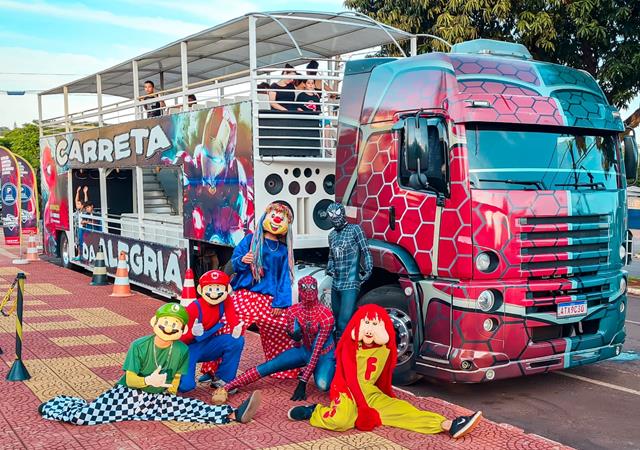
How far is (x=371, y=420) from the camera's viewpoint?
550cm

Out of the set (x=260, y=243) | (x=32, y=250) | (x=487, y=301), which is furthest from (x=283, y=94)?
(x=32, y=250)

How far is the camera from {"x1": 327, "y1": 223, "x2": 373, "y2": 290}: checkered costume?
22.7 ft

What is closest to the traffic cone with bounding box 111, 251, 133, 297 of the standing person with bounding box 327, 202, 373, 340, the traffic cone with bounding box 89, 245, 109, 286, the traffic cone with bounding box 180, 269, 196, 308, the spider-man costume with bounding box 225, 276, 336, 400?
the traffic cone with bounding box 89, 245, 109, 286

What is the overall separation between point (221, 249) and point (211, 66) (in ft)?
16.9

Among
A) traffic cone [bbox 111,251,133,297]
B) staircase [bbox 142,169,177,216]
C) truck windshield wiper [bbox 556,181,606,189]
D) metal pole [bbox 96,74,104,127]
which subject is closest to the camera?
truck windshield wiper [bbox 556,181,606,189]

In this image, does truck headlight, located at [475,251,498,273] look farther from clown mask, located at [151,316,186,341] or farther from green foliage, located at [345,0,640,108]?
green foliage, located at [345,0,640,108]

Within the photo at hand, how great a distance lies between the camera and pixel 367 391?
5.65m

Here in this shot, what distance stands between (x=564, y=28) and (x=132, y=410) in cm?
1250

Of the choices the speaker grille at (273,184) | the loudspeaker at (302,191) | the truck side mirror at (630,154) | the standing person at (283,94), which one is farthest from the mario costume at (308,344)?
the truck side mirror at (630,154)

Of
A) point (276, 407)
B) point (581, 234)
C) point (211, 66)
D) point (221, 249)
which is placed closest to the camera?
point (276, 407)

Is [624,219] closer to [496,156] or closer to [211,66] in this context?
[496,156]

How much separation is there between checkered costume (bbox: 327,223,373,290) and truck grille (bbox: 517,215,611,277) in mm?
1480

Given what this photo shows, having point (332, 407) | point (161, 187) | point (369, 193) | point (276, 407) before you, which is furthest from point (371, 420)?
point (161, 187)

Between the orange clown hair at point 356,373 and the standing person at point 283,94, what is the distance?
4120mm
